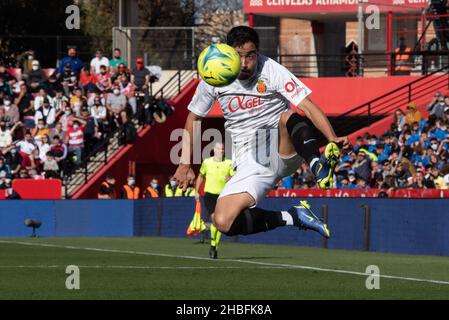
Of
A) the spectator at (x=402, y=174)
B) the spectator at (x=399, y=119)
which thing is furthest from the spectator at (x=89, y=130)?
the spectator at (x=402, y=174)

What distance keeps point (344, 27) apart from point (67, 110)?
15738mm

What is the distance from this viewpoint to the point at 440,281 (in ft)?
51.1

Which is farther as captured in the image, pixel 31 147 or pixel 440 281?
pixel 31 147

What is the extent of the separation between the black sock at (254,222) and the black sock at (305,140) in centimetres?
90

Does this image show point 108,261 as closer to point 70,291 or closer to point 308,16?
point 70,291

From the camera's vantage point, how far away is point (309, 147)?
12.7m

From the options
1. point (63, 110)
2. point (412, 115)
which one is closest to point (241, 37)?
point (412, 115)

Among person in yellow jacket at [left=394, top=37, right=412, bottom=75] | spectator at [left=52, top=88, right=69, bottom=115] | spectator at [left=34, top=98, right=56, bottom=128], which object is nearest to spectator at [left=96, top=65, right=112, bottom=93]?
spectator at [left=52, top=88, right=69, bottom=115]

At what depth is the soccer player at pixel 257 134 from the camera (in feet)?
42.1

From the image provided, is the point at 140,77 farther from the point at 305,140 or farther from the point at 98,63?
the point at 305,140

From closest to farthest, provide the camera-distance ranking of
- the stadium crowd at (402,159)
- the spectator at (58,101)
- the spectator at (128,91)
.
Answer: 1. the stadium crowd at (402,159)
2. the spectator at (58,101)
3. the spectator at (128,91)

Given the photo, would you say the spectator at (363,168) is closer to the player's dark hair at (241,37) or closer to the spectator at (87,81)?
the spectator at (87,81)

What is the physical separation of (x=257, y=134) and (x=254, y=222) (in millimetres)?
881

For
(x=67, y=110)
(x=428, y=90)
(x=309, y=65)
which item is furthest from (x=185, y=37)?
(x=428, y=90)
